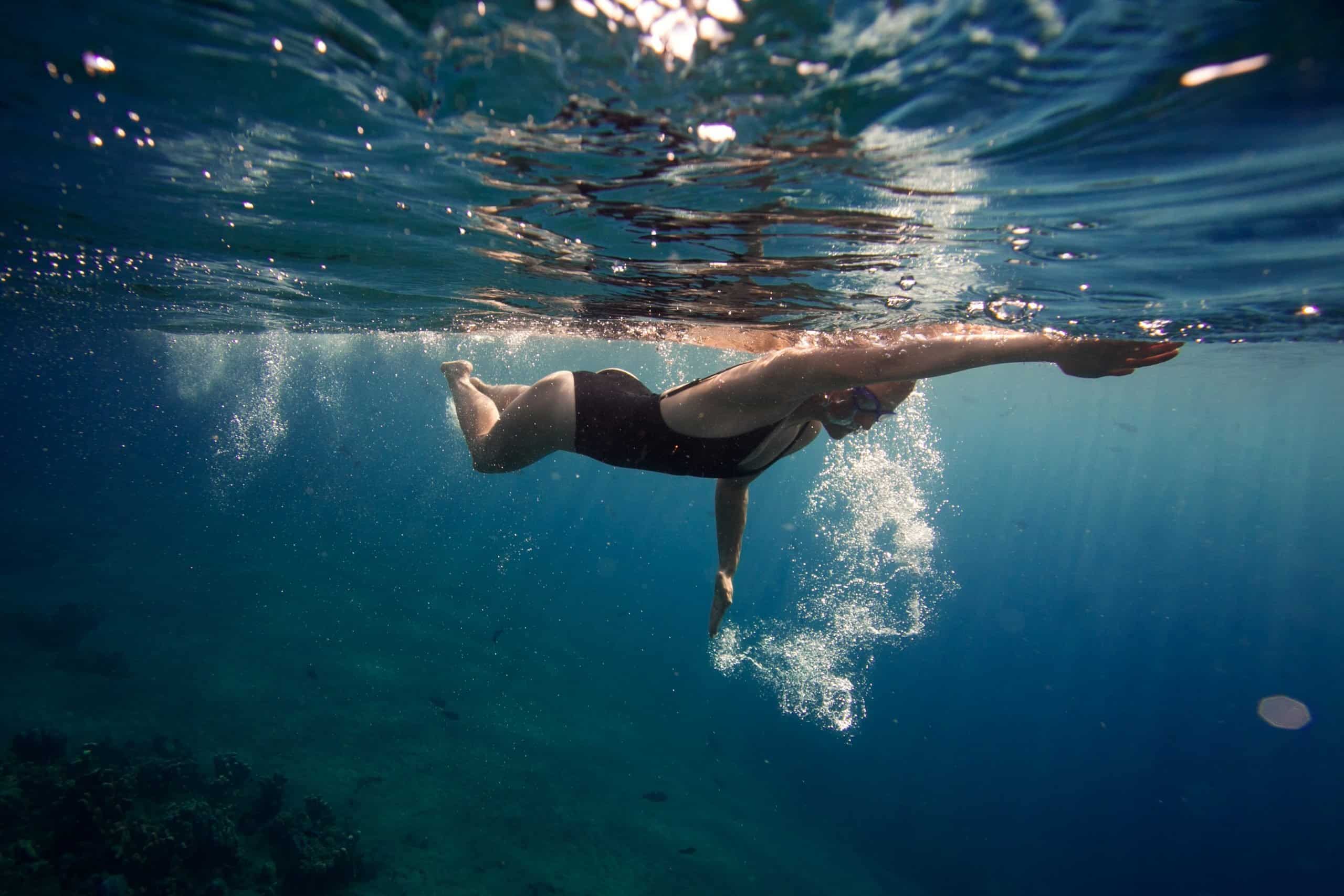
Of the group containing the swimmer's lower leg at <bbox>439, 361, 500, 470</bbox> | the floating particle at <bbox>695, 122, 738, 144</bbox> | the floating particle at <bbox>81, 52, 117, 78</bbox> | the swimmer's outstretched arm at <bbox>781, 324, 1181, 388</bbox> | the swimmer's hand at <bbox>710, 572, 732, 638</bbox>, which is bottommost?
the swimmer's hand at <bbox>710, 572, 732, 638</bbox>

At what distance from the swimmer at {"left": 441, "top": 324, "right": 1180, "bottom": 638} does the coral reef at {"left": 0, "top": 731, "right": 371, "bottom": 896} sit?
10.4 m

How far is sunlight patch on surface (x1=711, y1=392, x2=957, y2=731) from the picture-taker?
4381cm

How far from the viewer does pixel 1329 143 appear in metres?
3.99

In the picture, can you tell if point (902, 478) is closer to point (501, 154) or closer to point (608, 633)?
point (608, 633)

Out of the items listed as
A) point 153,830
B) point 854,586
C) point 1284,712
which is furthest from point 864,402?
point 854,586

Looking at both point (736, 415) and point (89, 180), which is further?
point (89, 180)

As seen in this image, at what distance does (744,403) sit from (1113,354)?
218cm

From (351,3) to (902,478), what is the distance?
3417 centimetres

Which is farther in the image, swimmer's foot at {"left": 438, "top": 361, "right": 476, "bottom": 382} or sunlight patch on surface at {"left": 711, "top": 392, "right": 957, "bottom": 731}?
sunlight patch on surface at {"left": 711, "top": 392, "right": 957, "bottom": 731}

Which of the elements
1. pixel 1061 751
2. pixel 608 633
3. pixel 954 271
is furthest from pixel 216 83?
pixel 1061 751

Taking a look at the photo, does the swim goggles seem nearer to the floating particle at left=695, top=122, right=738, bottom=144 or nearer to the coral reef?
the floating particle at left=695, top=122, right=738, bottom=144

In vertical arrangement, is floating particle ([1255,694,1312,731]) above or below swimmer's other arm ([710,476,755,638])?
below

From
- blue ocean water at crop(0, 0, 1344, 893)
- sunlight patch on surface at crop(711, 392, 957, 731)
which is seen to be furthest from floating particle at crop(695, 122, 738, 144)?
sunlight patch on surface at crop(711, 392, 957, 731)

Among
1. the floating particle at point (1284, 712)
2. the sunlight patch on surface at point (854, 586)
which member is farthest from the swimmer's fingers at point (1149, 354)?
the floating particle at point (1284, 712)
